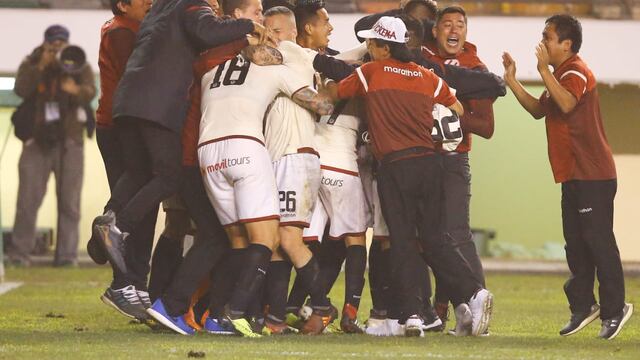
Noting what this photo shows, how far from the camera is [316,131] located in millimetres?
9391

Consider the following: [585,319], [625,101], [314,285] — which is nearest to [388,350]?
[314,285]

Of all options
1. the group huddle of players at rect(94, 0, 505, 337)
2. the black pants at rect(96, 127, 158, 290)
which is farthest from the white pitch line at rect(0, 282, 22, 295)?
the group huddle of players at rect(94, 0, 505, 337)

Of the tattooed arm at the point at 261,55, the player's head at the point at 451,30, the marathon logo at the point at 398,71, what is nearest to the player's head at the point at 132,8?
the tattooed arm at the point at 261,55

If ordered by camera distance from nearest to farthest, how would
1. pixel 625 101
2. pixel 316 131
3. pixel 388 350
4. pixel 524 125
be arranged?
pixel 388 350 < pixel 316 131 < pixel 625 101 < pixel 524 125

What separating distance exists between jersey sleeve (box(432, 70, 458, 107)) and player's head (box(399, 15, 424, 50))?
0.34 metres

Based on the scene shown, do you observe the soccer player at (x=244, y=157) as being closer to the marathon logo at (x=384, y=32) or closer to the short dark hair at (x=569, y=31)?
the marathon logo at (x=384, y=32)

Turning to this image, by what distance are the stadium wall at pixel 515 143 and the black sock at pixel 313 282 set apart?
6678 millimetres

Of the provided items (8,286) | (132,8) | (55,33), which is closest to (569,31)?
(132,8)

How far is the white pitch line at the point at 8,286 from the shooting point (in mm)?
12812

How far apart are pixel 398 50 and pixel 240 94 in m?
0.91

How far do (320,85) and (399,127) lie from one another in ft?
1.85

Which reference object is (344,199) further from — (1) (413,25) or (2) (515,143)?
(2) (515,143)

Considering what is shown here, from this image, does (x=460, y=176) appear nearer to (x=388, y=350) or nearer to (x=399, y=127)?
(x=399, y=127)

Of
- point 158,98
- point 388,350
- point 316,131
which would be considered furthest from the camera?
point 316,131
